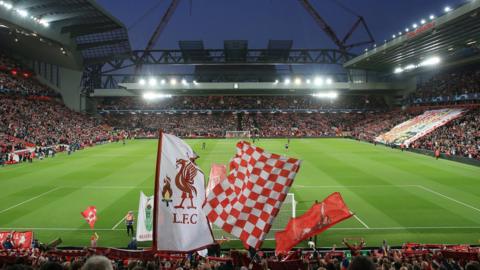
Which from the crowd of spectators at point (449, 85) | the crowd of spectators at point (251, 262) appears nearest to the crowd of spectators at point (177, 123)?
the crowd of spectators at point (449, 85)

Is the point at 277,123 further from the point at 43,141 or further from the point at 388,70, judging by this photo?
the point at 43,141

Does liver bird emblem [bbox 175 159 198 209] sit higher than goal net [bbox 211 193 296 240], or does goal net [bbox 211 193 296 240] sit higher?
A: liver bird emblem [bbox 175 159 198 209]

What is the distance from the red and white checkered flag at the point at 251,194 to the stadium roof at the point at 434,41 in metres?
37.6

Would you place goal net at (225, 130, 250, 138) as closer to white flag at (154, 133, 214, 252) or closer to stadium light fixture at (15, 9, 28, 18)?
stadium light fixture at (15, 9, 28, 18)

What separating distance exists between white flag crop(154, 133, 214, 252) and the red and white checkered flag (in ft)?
1.07

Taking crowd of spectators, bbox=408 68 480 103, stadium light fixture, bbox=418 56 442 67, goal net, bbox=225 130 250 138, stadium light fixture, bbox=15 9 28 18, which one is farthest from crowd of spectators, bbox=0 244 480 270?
goal net, bbox=225 130 250 138

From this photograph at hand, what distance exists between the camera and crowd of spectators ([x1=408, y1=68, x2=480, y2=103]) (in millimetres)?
60625

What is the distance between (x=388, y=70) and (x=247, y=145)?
80.9 m

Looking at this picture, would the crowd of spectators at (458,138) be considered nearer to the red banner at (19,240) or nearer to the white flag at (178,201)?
the white flag at (178,201)

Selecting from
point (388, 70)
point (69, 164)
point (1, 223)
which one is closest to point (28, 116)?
point (69, 164)

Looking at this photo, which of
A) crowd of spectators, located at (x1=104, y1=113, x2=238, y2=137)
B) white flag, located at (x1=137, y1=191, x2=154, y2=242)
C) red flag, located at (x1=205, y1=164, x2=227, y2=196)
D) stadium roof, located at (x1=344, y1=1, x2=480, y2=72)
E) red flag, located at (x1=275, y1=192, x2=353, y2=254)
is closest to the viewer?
red flag, located at (x1=275, y1=192, x2=353, y2=254)

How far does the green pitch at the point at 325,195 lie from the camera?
58.2ft

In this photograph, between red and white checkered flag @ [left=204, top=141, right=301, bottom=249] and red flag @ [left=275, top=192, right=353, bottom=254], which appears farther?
red flag @ [left=275, top=192, right=353, bottom=254]

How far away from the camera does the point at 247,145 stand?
856 centimetres
